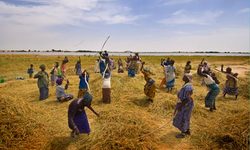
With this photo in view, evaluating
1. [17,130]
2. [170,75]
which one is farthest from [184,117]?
[170,75]

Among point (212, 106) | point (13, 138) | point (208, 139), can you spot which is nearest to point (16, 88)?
point (13, 138)

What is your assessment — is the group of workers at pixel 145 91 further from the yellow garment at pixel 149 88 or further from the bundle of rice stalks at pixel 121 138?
the bundle of rice stalks at pixel 121 138

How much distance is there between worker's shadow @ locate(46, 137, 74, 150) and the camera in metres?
7.01

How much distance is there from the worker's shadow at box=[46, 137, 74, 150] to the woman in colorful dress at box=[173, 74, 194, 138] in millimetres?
3025

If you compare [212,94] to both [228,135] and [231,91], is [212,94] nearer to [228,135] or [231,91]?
[231,91]

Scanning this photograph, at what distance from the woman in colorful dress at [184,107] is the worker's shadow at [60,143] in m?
3.03

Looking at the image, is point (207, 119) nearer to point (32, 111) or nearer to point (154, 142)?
point (154, 142)

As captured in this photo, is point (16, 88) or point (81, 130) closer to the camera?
point (81, 130)

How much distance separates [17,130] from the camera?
7211 mm

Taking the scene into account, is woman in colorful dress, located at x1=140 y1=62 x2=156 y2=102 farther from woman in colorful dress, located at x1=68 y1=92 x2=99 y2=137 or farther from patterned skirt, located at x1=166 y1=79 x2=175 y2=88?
woman in colorful dress, located at x1=68 y1=92 x2=99 y2=137

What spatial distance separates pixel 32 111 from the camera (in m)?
8.18

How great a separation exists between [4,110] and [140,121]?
12.0ft

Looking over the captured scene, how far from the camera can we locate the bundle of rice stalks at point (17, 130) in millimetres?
7020

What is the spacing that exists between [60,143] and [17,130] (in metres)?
1.13
